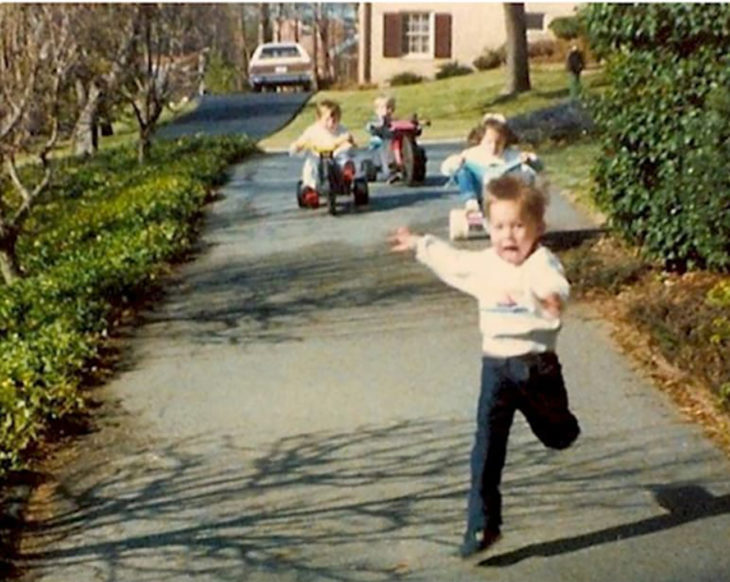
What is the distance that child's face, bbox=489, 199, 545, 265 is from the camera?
181 inches

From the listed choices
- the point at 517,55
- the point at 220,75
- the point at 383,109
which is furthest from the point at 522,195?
the point at 517,55

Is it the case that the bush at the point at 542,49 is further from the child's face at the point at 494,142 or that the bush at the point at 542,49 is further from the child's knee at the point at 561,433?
the child's knee at the point at 561,433

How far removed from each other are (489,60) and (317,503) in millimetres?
30855

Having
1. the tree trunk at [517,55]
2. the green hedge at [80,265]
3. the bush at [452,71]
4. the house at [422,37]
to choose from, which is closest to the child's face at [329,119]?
the green hedge at [80,265]

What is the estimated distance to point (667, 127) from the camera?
28.6 feet

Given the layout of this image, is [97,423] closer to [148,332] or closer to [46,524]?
[46,524]

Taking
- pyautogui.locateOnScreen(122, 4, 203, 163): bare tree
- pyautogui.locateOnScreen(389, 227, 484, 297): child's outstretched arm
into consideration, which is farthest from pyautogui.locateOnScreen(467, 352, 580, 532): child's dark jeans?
pyautogui.locateOnScreen(122, 4, 203, 163): bare tree

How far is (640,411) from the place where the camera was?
22.0 feet

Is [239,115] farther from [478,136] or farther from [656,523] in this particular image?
[656,523]

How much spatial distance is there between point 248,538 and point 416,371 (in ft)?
8.13

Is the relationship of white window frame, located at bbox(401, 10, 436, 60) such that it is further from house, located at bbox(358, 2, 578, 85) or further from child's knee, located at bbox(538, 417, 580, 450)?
child's knee, located at bbox(538, 417, 580, 450)

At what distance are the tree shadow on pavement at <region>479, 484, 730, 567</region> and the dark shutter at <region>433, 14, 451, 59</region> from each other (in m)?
31.4

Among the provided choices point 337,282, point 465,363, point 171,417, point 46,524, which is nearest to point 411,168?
point 337,282

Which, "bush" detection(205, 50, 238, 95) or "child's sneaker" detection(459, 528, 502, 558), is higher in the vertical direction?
"bush" detection(205, 50, 238, 95)
